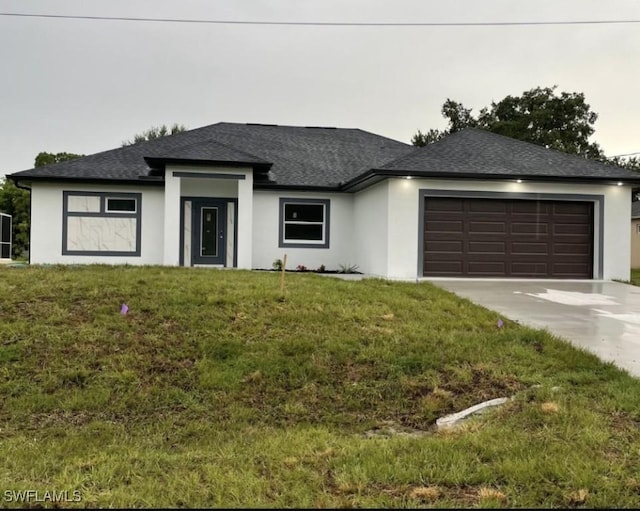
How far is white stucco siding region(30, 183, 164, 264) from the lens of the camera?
14672 millimetres

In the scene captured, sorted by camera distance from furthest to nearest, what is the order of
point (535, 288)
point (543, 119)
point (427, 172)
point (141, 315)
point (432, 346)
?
1. point (543, 119)
2. point (427, 172)
3. point (535, 288)
4. point (141, 315)
5. point (432, 346)

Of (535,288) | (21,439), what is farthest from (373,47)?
(21,439)

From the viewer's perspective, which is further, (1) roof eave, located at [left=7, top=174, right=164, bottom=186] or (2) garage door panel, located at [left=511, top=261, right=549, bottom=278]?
(1) roof eave, located at [left=7, top=174, right=164, bottom=186]

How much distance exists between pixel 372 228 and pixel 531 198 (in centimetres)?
420

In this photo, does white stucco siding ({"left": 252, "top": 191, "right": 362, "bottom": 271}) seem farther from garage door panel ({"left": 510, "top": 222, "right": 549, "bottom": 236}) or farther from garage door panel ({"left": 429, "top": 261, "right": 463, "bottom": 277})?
garage door panel ({"left": 510, "top": 222, "right": 549, "bottom": 236})

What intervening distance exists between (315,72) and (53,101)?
11104 mm

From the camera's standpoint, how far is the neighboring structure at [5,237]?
68.7ft

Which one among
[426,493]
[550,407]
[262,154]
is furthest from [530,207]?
[426,493]

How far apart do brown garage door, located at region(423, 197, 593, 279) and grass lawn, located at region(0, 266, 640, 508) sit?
4.70m

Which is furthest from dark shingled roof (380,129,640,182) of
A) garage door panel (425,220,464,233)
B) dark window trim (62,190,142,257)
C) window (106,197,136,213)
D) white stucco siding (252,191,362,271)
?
window (106,197,136,213)

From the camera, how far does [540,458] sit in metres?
3.47

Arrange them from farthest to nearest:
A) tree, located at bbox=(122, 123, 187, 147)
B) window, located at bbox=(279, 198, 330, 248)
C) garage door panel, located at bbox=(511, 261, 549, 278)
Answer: tree, located at bbox=(122, 123, 187, 147) → window, located at bbox=(279, 198, 330, 248) → garage door panel, located at bbox=(511, 261, 549, 278)

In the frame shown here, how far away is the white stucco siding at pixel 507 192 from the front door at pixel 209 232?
5424 millimetres

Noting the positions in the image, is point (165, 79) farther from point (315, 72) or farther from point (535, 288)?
point (535, 288)
